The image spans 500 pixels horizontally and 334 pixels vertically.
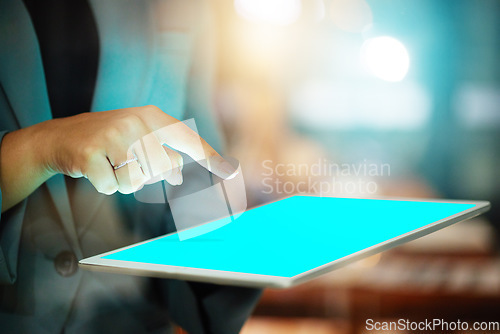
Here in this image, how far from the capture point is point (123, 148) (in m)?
0.50

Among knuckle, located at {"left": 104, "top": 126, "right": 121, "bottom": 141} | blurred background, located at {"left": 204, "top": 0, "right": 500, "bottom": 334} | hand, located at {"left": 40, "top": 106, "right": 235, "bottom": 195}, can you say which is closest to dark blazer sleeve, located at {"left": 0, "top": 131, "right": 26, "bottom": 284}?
hand, located at {"left": 40, "top": 106, "right": 235, "bottom": 195}

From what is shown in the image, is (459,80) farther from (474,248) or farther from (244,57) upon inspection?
(244,57)

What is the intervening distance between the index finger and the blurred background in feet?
1.15

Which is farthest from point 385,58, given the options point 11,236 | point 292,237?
point 11,236

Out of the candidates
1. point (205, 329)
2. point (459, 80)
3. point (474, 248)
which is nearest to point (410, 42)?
point (459, 80)

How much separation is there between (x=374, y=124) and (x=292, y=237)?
0.64m

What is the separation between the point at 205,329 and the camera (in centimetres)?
67

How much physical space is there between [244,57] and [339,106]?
0.27m

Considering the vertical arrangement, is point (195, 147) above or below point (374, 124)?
above

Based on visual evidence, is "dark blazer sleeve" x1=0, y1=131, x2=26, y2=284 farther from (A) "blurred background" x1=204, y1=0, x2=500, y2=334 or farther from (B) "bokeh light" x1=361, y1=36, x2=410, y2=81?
(B) "bokeh light" x1=361, y1=36, x2=410, y2=81

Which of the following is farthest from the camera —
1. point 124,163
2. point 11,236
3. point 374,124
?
point 374,124

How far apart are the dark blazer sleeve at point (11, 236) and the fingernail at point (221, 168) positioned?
285 mm

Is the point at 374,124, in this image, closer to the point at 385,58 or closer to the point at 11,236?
the point at 385,58

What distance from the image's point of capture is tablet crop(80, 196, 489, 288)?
40cm
